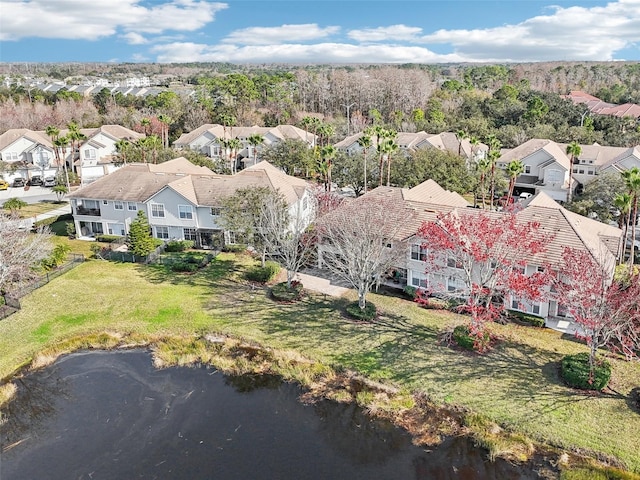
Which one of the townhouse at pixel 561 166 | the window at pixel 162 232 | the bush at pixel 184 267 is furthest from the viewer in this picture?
the townhouse at pixel 561 166

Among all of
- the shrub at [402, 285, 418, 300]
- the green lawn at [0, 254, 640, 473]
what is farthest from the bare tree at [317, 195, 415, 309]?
the green lawn at [0, 254, 640, 473]

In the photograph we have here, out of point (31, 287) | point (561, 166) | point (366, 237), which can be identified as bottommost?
point (31, 287)

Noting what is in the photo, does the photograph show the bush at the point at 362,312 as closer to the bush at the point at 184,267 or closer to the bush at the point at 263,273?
the bush at the point at 263,273

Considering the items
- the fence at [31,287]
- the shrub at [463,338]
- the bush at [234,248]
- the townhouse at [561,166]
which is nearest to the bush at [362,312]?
the shrub at [463,338]

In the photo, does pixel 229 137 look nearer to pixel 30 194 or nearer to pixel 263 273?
pixel 30 194

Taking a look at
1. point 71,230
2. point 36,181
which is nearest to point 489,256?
point 71,230
